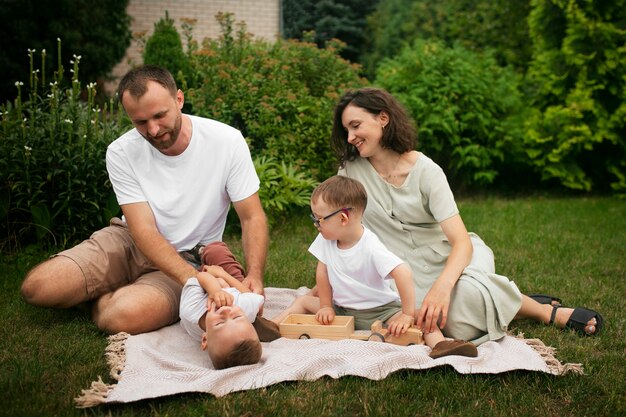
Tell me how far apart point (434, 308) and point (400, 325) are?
0.61 ft

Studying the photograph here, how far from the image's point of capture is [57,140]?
5.34 metres

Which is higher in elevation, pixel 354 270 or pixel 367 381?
pixel 354 270

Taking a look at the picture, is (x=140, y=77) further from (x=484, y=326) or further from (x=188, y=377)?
(x=484, y=326)

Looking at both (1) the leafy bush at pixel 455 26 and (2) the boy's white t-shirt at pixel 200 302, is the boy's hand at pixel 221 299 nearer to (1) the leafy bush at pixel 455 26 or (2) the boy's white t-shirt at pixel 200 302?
(2) the boy's white t-shirt at pixel 200 302

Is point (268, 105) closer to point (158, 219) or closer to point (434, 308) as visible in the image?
point (158, 219)

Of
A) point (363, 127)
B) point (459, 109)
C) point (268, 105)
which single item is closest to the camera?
point (363, 127)

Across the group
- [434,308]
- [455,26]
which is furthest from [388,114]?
[455,26]

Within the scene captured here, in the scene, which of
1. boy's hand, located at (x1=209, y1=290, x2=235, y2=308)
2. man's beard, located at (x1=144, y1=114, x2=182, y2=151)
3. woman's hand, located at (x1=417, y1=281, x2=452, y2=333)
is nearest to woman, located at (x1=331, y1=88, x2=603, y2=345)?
woman's hand, located at (x1=417, y1=281, x2=452, y2=333)

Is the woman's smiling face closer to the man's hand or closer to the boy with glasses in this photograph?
the boy with glasses

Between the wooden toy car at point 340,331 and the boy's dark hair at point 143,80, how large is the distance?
1.39 meters

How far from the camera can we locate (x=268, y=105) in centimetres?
668

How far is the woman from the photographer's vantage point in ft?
11.6

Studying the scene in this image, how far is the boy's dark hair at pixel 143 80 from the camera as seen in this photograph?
3483 mm

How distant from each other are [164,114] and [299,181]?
9.97ft
